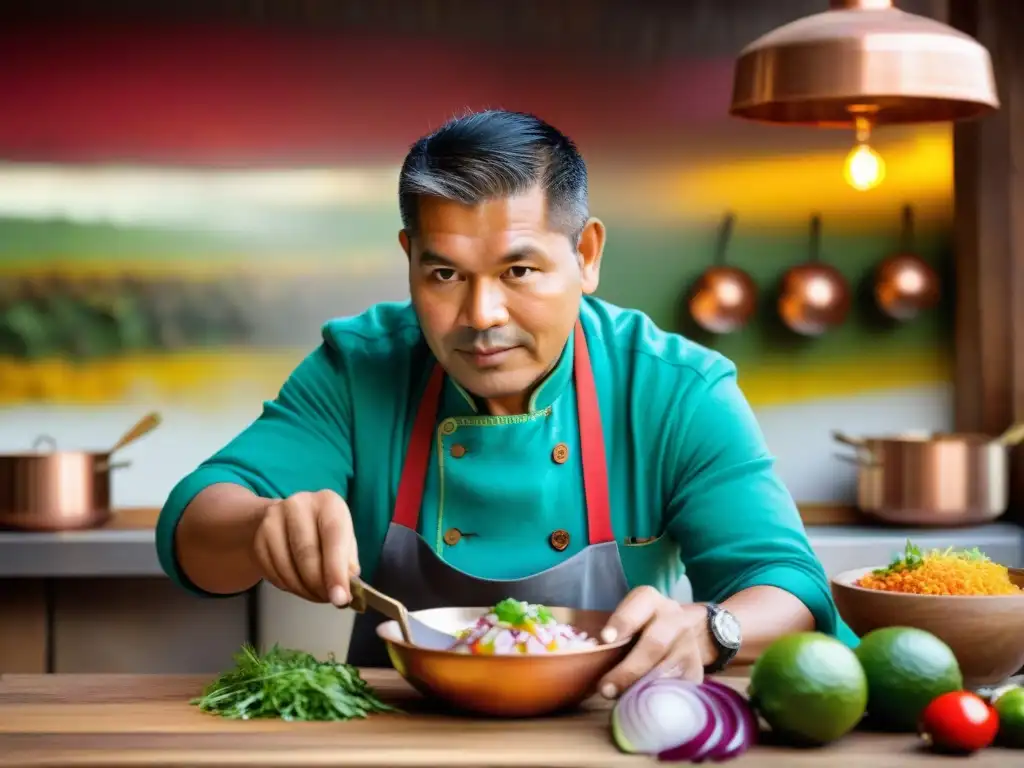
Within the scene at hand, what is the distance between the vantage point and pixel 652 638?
5.38 ft

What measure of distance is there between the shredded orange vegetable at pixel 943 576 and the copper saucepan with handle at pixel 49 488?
2390 mm

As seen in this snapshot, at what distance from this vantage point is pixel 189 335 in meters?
4.21

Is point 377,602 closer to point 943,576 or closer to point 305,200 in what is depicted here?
point 943,576

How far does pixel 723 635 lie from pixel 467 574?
1.83ft

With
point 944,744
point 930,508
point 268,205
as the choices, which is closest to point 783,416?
point 930,508

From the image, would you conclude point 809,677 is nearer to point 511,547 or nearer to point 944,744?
point 944,744

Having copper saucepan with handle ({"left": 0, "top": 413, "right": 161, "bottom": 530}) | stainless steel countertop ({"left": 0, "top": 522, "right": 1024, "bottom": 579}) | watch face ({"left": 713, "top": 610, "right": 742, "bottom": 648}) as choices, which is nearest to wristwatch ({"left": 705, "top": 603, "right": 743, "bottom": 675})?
watch face ({"left": 713, "top": 610, "right": 742, "bottom": 648})

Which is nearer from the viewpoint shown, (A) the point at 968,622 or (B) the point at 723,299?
(A) the point at 968,622

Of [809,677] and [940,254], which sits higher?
[940,254]

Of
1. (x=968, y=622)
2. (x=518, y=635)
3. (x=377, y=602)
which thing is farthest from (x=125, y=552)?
(x=968, y=622)

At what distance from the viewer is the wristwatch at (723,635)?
1.74 m

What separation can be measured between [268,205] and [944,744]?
3.15m

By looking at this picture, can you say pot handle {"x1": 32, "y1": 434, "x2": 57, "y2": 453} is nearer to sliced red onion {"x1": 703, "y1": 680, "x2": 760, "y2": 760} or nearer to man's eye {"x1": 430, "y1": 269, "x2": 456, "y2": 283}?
man's eye {"x1": 430, "y1": 269, "x2": 456, "y2": 283}

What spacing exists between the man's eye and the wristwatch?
61cm
